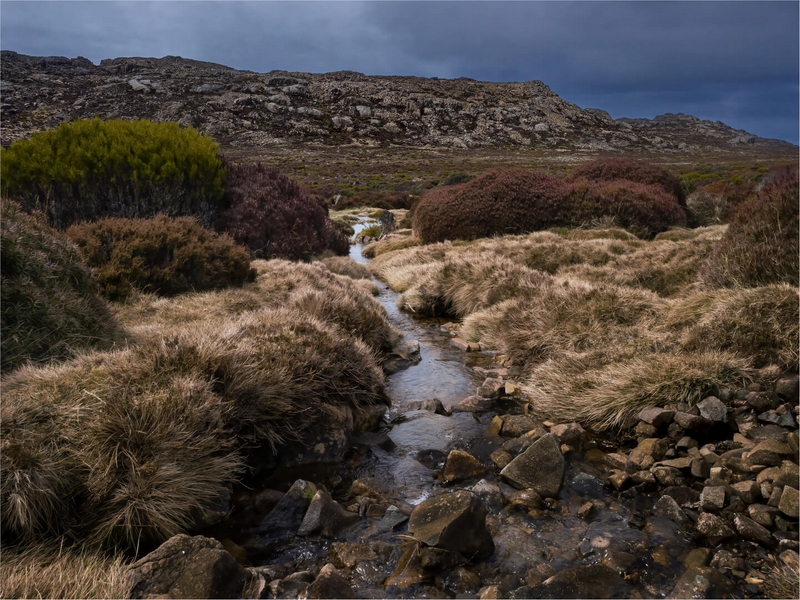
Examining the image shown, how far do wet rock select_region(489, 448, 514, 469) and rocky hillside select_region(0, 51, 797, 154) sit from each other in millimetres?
101227

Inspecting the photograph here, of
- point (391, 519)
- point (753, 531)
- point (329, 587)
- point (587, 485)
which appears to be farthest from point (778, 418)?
point (329, 587)

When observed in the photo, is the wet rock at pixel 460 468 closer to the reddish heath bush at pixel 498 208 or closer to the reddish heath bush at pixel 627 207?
the reddish heath bush at pixel 498 208

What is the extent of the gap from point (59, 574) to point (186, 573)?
0.68 meters

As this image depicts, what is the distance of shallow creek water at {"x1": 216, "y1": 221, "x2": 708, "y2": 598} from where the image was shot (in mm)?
3342

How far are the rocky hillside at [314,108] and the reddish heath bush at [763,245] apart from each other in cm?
10101

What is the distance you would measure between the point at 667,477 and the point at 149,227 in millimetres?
9603

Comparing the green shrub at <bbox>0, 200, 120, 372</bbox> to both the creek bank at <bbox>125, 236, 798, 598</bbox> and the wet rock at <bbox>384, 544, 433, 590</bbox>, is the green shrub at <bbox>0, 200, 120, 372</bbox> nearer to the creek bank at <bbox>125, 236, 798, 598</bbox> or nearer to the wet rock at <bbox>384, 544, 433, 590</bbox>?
the creek bank at <bbox>125, 236, 798, 598</bbox>

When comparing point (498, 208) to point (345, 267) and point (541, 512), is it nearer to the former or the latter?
point (345, 267)

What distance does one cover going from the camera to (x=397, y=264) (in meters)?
17.9

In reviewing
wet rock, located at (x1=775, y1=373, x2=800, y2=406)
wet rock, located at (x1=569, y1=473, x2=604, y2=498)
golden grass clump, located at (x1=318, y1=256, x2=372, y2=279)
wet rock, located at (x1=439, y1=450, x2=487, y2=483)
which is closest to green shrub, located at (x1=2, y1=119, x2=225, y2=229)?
golden grass clump, located at (x1=318, y1=256, x2=372, y2=279)

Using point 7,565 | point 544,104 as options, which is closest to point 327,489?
point 7,565

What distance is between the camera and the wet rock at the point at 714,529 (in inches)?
139

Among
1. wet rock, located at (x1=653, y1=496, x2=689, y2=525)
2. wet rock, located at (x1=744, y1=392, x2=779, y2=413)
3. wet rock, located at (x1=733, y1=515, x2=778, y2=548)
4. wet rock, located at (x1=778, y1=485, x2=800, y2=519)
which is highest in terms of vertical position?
wet rock, located at (x1=744, y1=392, x2=779, y2=413)

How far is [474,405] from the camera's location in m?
6.54
